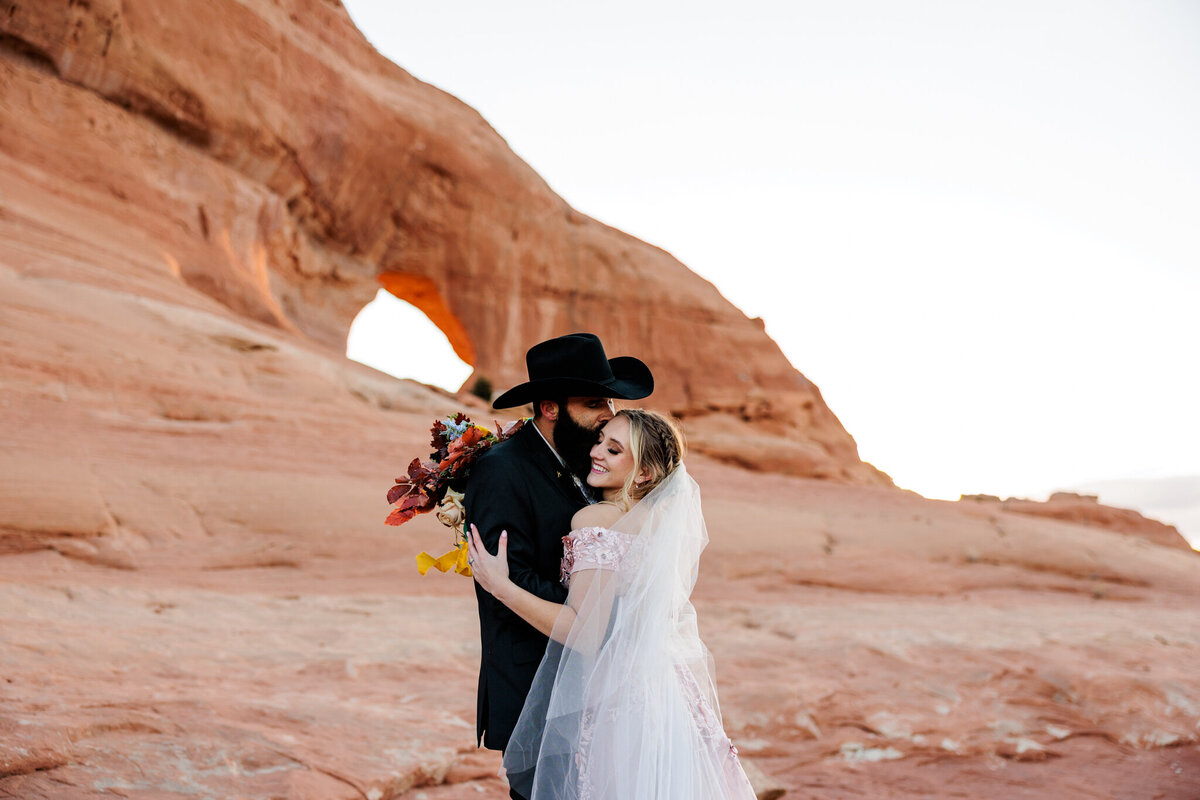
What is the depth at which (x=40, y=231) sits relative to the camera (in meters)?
13.7

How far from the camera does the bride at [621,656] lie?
8.06ft

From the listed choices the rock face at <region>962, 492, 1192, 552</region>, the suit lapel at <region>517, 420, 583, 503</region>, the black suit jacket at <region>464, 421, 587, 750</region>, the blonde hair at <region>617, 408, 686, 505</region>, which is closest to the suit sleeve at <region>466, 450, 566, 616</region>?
the black suit jacket at <region>464, 421, 587, 750</region>

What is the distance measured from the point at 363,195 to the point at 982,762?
23.6 meters

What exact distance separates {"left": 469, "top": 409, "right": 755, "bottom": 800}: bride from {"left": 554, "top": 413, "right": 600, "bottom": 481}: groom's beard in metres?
0.13

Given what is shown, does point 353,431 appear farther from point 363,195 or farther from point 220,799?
point 363,195

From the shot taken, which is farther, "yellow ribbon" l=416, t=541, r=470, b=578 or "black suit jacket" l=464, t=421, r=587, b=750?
"yellow ribbon" l=416, t=541, r=470, b=578

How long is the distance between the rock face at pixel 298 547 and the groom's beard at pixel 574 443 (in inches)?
79.0

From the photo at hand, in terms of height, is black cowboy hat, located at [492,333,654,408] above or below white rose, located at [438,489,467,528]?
above

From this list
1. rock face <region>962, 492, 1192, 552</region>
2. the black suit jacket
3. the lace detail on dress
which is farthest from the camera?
rock face <region>962, 492, 1192, 552</region>

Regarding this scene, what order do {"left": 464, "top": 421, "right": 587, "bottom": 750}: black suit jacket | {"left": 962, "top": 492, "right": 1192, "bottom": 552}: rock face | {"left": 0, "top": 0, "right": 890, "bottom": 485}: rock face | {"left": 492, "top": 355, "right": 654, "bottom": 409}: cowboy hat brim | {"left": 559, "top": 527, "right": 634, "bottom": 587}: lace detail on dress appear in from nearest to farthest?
1. {"left": 559, "top": 527, "right": 634, "bottom": 587}: lace detail on dress
2. {"left": 464, "top": 421, "right": 587, "bottom": 750}: black suit jacket
3. {"left": 492, "top": 355, "right": 654, "bottom": 409}: cowboy hat brim
4. {"left": 0, "top": 0, "right": 890, "bottom": 485}: rock face
5. {"left": 962, "top": 492, "right": 1192, "bottom": 552}: rock face

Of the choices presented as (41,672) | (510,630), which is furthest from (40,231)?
(510,630)

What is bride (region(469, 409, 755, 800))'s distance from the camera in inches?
96.7

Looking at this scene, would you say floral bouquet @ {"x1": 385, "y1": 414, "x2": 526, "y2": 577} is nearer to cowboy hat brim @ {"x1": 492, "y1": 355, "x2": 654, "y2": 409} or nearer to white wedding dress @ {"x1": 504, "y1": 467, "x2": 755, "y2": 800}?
cowboy hat brim @ {"x1": 492, "y1": 355, "x2": 654, "y2": 409}

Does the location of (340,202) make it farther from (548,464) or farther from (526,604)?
(526,604)
